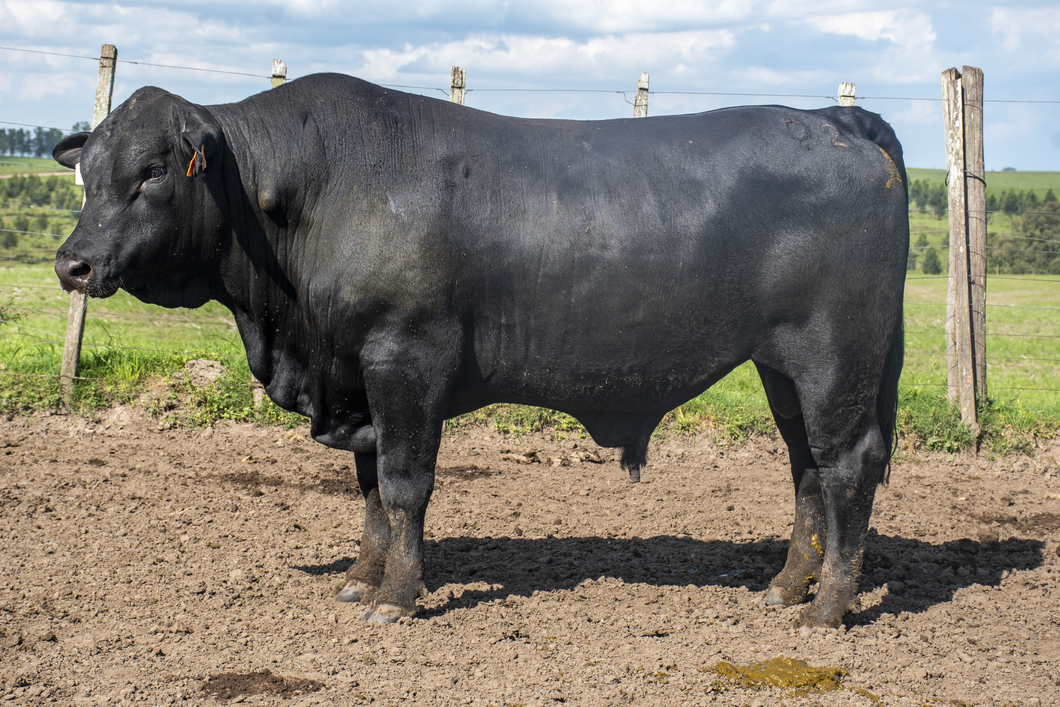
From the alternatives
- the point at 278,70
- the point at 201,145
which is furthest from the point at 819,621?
the point at 278,70

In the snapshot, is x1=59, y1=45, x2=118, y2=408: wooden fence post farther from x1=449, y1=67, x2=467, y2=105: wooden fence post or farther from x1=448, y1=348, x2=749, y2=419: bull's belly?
x1=448, y1=348, x2=749, y2=419: bull's belly

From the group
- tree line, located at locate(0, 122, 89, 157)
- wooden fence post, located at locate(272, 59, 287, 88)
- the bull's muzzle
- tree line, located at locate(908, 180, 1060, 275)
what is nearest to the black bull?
the bull's muzzle

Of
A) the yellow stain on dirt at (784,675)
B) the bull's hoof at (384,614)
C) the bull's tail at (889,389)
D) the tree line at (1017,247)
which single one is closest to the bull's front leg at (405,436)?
the bull's hoof at (384,614)

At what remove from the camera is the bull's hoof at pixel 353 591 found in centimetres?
429

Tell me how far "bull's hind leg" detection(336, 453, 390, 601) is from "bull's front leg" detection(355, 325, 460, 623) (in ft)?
0.51

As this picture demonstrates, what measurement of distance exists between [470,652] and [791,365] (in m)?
1.83

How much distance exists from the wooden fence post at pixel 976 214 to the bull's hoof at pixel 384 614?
5081 mm

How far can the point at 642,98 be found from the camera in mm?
8328

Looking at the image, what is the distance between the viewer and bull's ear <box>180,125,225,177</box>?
3576 millimetres

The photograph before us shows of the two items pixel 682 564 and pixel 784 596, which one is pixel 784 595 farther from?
pixel 682 564

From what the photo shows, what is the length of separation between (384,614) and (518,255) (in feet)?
5.51

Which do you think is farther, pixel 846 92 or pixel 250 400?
pixel 846 92

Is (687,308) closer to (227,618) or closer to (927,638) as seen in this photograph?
(927,638)

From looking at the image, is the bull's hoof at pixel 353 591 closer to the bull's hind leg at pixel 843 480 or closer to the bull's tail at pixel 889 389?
the bull's hind leg at pixel 843 480
